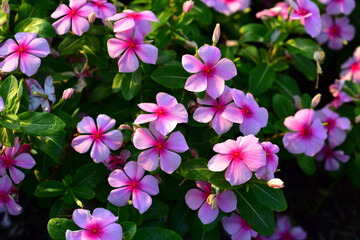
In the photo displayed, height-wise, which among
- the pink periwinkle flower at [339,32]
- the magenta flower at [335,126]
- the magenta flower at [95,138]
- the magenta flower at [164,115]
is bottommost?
the magenta flower at [335,126]

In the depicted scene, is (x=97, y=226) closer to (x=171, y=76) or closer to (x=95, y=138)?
(x=95, y=138)

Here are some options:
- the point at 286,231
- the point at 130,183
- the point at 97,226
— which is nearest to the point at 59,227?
the point at 97,226

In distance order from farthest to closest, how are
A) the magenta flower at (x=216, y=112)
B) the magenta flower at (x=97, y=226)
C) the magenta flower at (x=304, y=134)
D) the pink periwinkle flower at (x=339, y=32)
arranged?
the pink periwinkle flower at (x=339, y=32), the magenta flower at (x=304, y=134), the magenta flower at (x=216, y=112), the magenta flower at (x=97, y=226)

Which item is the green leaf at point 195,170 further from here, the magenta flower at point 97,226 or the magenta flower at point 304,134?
the magenta flower at point 304,134

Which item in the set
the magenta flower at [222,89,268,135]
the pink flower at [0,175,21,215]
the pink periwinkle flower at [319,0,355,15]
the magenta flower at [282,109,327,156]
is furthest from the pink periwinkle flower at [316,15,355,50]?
the pink flower at [0,175,21,215]

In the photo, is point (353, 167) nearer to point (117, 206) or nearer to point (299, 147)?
point (299, 147)

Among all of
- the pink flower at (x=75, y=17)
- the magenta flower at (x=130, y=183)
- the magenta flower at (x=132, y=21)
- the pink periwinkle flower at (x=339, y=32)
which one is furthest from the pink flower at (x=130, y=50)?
the pink periwinkle flower at (x=339, y=32)
